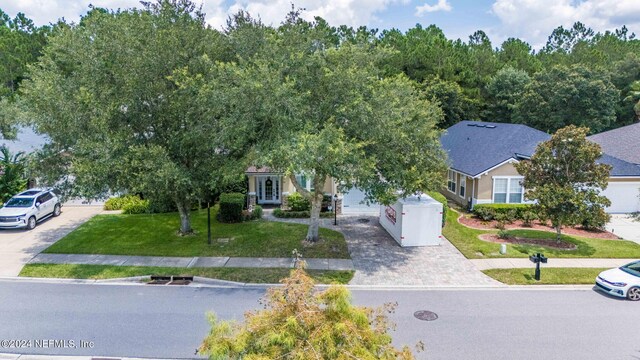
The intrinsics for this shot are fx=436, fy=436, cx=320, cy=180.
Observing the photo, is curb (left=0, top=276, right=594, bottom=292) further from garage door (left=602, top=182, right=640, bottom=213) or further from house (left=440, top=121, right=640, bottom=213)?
garage door (left=602, top=182, right=640, bottom=213)

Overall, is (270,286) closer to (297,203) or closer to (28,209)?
(297,203)

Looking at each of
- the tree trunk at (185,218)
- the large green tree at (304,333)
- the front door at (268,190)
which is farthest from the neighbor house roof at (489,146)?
the large green tree at (304,333)

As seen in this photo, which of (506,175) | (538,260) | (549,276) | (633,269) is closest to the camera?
(633,269)

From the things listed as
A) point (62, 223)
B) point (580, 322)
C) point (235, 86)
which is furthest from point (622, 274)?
point (62, 223)

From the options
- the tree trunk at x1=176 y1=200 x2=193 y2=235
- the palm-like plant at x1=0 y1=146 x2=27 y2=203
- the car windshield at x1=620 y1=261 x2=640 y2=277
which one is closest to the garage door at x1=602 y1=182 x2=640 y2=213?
the car windshield at x1=620 y1=261 x2=640 y2=277

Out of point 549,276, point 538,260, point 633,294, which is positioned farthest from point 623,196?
point 538,260

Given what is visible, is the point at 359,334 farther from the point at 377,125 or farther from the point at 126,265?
the point at 126,265
